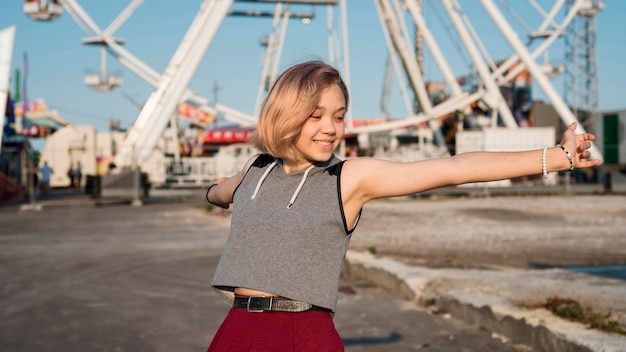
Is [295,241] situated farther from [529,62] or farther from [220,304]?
[529,62]

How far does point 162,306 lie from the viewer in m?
7.92

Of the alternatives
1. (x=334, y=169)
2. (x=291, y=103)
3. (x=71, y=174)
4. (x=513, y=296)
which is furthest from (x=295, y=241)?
(x=71, y=174)

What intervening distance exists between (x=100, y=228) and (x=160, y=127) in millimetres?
12819

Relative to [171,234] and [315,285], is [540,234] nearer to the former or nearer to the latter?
[171,234]

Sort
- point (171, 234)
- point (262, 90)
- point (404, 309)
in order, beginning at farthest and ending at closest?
1. point (262, 90)
2. point (171, 234)
3. point (404, 309)

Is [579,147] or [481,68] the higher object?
[481,68]

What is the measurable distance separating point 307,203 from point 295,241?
0.40ft

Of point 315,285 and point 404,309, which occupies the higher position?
point 315,285

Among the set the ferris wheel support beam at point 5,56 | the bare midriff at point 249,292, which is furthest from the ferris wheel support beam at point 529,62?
the bare midriff at point 249,292

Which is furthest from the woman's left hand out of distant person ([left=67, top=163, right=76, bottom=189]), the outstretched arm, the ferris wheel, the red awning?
the red awning

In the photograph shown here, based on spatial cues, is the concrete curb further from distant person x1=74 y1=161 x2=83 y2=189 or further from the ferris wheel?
distant person x1=74 y1=161 x2=83 y2=189

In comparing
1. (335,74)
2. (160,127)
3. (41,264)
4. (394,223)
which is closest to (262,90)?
(160,127)

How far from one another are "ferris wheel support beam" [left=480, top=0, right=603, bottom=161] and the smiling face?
34.5m

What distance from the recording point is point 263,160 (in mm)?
2982
